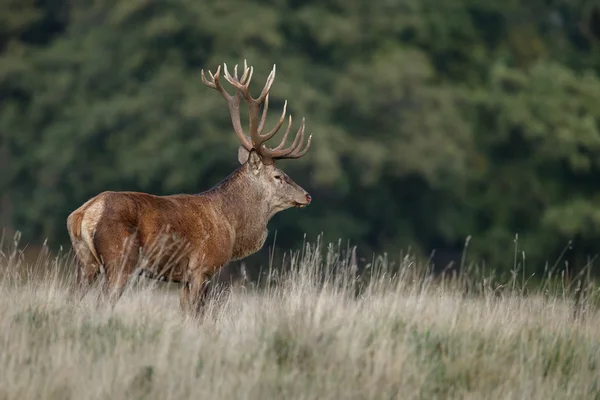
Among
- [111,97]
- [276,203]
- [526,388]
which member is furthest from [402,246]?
[526,388]

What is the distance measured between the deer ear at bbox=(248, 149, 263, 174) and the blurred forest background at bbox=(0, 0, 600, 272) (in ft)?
40.2

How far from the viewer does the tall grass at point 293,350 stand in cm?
696

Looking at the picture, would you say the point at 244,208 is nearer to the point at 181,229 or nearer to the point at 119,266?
the point at 181,229

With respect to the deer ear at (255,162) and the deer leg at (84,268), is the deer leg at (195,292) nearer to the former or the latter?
the deer leg at (84,268)

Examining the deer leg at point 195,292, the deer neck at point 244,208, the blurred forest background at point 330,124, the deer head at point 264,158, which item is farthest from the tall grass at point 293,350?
the blurred forest background at point 330,124

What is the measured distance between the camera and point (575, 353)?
8.19m

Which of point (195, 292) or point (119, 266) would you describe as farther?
point (195, 292)

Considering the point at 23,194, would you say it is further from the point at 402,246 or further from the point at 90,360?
the point at 90,360

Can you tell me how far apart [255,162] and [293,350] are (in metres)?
3.65

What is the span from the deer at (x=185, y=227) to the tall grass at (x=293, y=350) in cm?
37

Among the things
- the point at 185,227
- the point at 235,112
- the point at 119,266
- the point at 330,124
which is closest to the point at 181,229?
the point at 185,227

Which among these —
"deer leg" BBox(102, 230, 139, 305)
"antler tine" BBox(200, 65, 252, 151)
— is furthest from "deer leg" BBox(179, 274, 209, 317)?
"antler tine" BBox(200, 65, 252, 151)

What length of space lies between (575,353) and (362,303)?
1766 mm

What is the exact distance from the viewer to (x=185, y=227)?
9.88 meters
